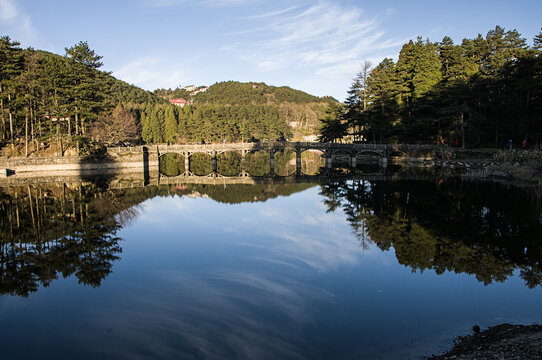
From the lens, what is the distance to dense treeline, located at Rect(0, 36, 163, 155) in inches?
1868

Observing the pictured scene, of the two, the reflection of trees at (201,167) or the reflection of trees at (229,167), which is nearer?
the reflection of trees at (229,167)

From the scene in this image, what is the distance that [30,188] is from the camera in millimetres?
34812

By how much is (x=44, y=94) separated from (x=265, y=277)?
49.1 m

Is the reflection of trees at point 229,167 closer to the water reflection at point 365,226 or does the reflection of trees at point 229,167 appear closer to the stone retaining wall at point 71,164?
the stone retaining wall at point 71,164

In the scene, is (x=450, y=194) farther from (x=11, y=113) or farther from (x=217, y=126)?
(x=217, y=126)

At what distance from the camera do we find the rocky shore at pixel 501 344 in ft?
25.4

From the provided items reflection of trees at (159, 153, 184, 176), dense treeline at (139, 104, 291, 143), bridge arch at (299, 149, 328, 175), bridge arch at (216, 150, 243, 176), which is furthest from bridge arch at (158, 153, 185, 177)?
bridge arch at (299, 149, 328, 175)

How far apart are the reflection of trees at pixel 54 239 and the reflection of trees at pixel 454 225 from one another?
13.5 m

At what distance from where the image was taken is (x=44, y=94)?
48844 millimetres

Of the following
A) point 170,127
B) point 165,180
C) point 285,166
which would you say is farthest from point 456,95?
point 170,127

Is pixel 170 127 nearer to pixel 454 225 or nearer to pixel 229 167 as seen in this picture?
pixel 229 167

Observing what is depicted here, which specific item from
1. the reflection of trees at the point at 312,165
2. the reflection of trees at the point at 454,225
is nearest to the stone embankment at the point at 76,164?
the reflection of trees at the point at 312,165

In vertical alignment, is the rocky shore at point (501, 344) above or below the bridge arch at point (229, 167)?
below

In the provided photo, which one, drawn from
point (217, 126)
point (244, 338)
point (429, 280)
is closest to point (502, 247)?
point (429, 280)
